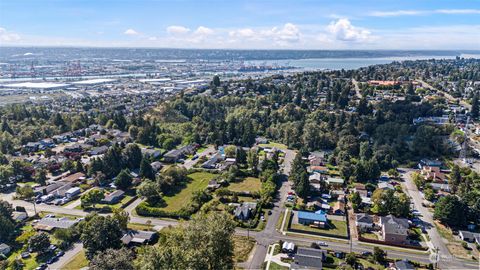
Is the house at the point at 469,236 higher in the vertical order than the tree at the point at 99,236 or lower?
lower

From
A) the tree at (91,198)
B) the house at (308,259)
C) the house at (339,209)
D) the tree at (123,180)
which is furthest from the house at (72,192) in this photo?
the house at (339,209)

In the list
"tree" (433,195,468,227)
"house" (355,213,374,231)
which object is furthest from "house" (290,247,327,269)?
"tree" (433,195,468,227)

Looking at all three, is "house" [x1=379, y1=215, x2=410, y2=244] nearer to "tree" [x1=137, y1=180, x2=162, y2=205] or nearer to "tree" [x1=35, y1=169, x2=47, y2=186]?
"tree" [x1=137, y1=180, x2=162, y2=205]

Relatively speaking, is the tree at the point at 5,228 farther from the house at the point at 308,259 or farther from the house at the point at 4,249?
the house at the point at 308,259

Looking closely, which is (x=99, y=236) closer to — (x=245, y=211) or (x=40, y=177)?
(x=245, y=211)

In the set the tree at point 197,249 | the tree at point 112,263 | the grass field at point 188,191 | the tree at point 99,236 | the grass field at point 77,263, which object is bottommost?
the grass field at point 77,263

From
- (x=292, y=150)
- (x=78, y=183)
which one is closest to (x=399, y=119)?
(x=292, y=150)
